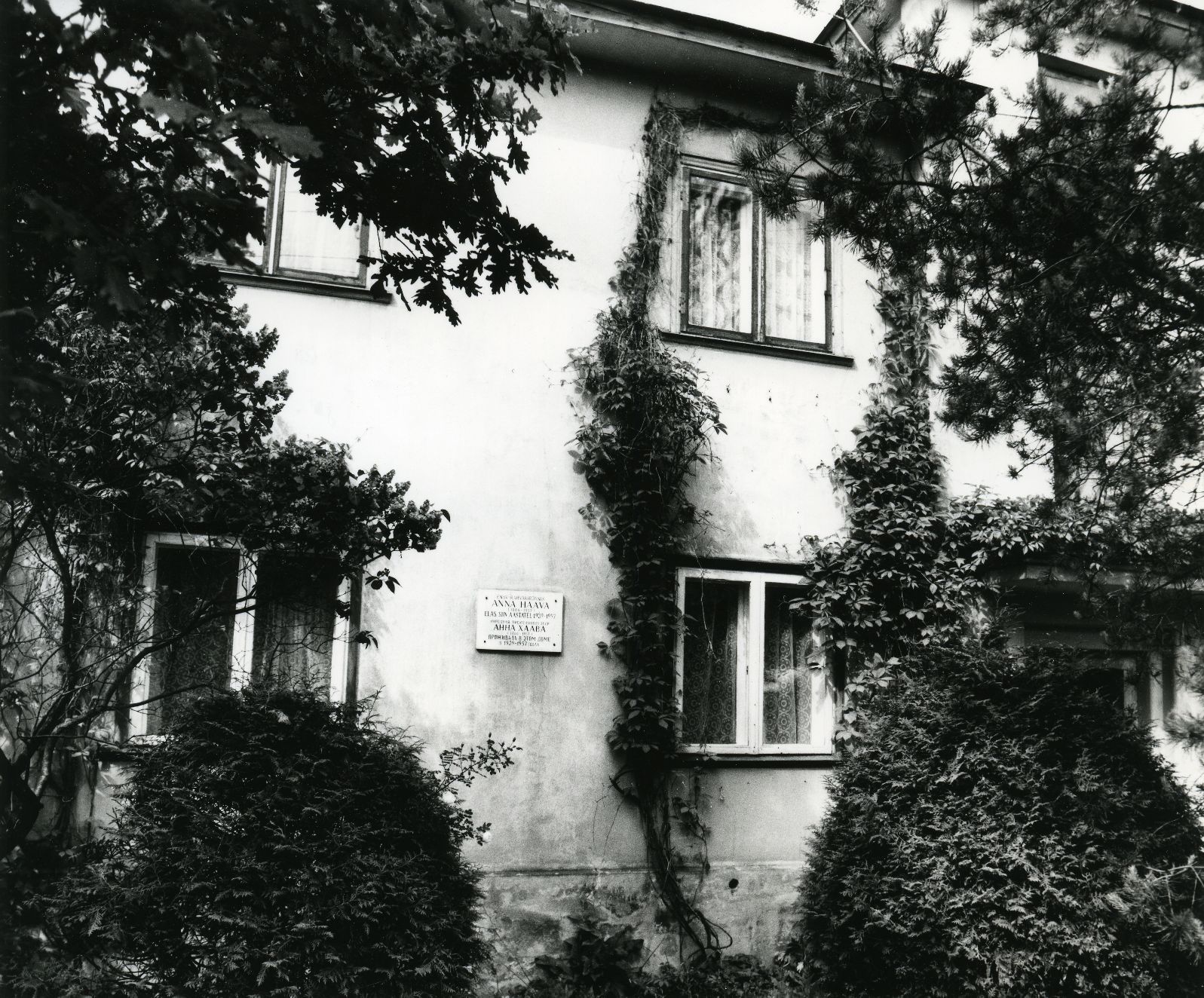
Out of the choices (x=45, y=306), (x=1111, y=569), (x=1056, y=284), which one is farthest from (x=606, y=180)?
(x=45, y=306)

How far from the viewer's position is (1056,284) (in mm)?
5434

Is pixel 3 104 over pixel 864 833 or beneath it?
over

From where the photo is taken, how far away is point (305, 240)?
7.69 metres

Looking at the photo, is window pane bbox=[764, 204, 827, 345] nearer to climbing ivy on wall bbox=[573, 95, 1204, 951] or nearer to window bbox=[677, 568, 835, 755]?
climbing ivy on wall bbox=[573, 95, 1204, 951]

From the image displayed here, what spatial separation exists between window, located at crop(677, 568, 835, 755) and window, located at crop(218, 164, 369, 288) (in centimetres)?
327

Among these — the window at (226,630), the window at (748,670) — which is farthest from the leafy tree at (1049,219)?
the window at (226,630)

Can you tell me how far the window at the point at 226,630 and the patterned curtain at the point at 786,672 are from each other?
3276 millimetres

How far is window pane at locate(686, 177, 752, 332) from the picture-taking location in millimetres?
8805

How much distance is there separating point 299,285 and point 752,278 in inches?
143

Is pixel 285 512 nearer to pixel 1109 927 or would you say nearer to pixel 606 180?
pixel 606 180

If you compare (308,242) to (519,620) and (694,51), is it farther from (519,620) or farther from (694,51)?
(694,51)

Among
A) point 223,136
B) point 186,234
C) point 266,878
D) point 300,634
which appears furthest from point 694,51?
point 266,878

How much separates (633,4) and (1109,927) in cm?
680

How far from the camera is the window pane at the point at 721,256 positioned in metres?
8.80
